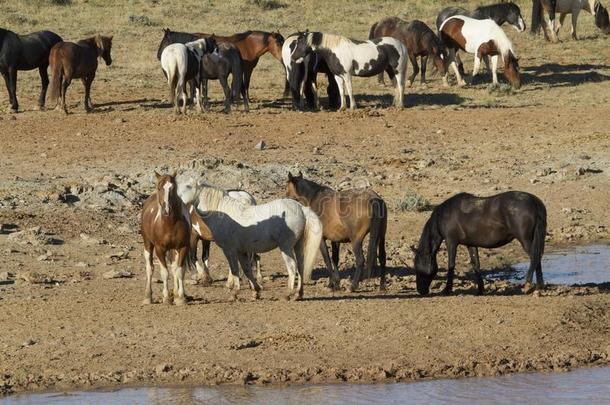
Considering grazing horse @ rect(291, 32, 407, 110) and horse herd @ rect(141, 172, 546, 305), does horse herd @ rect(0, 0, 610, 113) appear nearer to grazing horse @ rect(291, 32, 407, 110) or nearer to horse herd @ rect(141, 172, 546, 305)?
grazing horse @ rect(291, 32, 407, 110)

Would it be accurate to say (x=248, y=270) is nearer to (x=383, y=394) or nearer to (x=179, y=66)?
(x=383, y=394)

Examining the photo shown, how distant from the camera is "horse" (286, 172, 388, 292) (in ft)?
46.1

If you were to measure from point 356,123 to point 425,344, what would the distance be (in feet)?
38.1

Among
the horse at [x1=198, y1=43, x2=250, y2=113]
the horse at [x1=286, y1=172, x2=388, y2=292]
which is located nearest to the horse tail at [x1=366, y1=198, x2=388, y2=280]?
the horse at [x1=286, y1=172, x2=388, y2=292]

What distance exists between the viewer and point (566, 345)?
12070mm

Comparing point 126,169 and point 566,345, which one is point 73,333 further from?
point 126,169

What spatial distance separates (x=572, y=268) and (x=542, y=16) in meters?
19.4

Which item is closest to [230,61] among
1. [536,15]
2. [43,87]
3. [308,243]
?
[43,87]

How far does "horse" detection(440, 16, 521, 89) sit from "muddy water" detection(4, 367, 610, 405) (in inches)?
650

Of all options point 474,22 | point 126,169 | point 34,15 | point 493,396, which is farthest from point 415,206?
point 34,15

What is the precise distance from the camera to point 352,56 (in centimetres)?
2466

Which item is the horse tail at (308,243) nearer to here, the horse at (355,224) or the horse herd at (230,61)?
the horse at (355,224)

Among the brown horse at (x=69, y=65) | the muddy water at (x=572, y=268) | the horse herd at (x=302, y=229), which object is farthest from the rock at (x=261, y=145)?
the horse herd at (x=302, y=229)

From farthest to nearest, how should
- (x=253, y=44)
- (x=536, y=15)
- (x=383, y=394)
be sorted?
(x=536, y=15) < (x=253, y=44) < (x=383, y=394)
